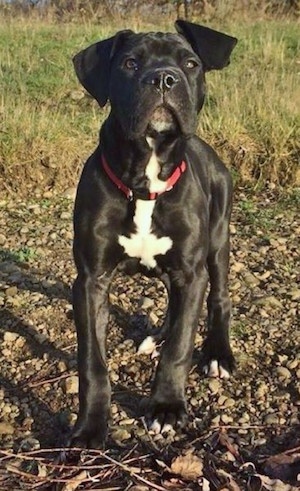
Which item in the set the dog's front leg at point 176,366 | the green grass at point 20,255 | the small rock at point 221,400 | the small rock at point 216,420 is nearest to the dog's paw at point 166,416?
the dog's front leg at point 176,366

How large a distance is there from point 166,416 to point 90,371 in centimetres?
35

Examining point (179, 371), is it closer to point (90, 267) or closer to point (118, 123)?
point (90, 267)

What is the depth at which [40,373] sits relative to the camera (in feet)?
11.8

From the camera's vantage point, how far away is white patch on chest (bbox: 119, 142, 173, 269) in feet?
10.5

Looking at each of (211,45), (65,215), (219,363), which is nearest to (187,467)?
(219,363)

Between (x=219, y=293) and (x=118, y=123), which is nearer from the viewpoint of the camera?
(x=118, y=123)

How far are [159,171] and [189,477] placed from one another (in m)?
1.22

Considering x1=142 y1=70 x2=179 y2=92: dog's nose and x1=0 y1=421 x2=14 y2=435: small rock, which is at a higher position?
x1=142 y1=70 x2=179 y2=92: dog's nose

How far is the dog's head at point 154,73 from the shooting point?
2.98m

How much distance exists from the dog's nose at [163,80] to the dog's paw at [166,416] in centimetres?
121

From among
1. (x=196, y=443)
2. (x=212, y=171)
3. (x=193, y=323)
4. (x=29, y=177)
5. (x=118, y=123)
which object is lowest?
(x=29, y=177)

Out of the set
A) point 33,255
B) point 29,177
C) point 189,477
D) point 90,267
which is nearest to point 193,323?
point 90,267

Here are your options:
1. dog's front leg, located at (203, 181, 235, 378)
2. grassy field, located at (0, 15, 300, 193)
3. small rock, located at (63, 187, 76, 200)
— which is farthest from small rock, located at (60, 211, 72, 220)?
dog's front leg, located at (203, 181, 235, 378)

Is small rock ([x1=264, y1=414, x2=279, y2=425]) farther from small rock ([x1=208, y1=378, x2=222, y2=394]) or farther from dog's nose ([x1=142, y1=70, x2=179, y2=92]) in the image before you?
dog's nose ([x1=142, y1=70, x2=179, y2=92])
